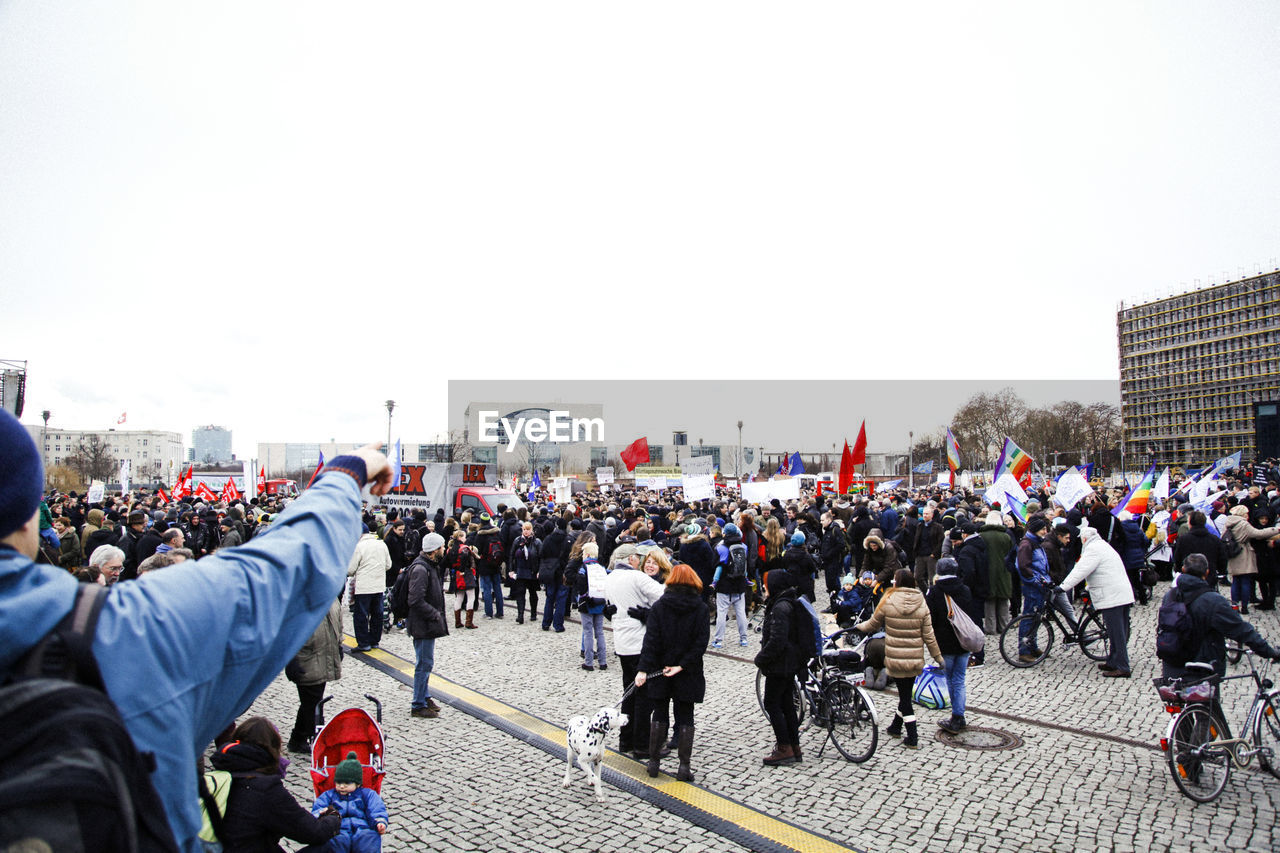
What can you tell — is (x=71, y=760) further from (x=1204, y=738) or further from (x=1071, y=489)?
(x=1071, y=489)

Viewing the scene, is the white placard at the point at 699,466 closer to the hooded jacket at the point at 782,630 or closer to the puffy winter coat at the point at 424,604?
the puffy winter coat at the point at 424,604

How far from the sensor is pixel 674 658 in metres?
6.95

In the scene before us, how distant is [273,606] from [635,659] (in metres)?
7.11

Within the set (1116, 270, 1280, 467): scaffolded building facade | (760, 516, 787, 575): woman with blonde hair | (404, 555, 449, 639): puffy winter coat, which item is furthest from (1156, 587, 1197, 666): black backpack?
(1116, 270, 1280, 467): scaffolded building facade

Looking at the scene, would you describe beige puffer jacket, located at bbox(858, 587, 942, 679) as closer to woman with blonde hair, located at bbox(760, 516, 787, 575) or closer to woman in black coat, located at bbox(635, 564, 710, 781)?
woman in black coat, located at bbox(635, 564, 710, 781)

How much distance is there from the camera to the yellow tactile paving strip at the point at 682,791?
5562 millimetres

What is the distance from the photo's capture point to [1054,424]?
288 feet

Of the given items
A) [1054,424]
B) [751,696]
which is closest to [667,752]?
[751,696]

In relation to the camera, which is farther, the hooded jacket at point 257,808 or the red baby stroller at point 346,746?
the red baby stroller at point 346,746

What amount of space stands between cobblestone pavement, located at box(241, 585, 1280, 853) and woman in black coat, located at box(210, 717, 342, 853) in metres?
2.03

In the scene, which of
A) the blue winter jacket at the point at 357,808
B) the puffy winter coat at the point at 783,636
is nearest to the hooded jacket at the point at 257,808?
the blue winter jacket at the point at 357,808

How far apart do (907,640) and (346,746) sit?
524 centimetres

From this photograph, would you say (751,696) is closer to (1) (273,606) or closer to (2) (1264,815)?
(2) (1264,815)

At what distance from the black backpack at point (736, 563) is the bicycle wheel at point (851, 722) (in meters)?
4.42
